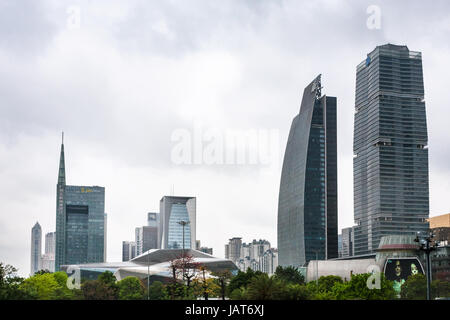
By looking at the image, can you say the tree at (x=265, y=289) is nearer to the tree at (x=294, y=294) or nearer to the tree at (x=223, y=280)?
the tree at (x=294, y=294)

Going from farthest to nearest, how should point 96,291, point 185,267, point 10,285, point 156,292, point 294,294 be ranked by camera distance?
point 156,292
point 185,267
point 96,291
point 10,285
point 294,294

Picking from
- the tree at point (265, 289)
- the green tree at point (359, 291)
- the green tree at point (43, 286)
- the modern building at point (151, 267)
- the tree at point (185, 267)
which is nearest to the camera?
the tree at point (265, 289)

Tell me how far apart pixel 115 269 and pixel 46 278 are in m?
71.4

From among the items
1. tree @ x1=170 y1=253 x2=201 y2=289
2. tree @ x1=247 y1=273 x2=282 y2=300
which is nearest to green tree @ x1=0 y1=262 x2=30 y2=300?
tree @ x1=247 y1=273 x2=282 y2=300

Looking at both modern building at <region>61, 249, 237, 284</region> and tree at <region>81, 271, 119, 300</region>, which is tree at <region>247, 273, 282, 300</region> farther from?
modern building at <region>61, 249, 237, 284</region>

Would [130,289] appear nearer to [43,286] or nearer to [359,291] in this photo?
[43,286]

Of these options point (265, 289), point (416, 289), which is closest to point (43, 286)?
point (265, 289)

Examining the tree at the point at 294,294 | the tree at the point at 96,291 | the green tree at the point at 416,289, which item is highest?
the tree at the point at 294,294

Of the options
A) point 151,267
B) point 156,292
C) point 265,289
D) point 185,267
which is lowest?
point 156,292

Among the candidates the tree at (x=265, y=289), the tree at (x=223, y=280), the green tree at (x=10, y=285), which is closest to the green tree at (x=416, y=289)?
the tree at (x=223, y=280)

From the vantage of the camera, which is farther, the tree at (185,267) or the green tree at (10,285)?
the tree at (185,267)
